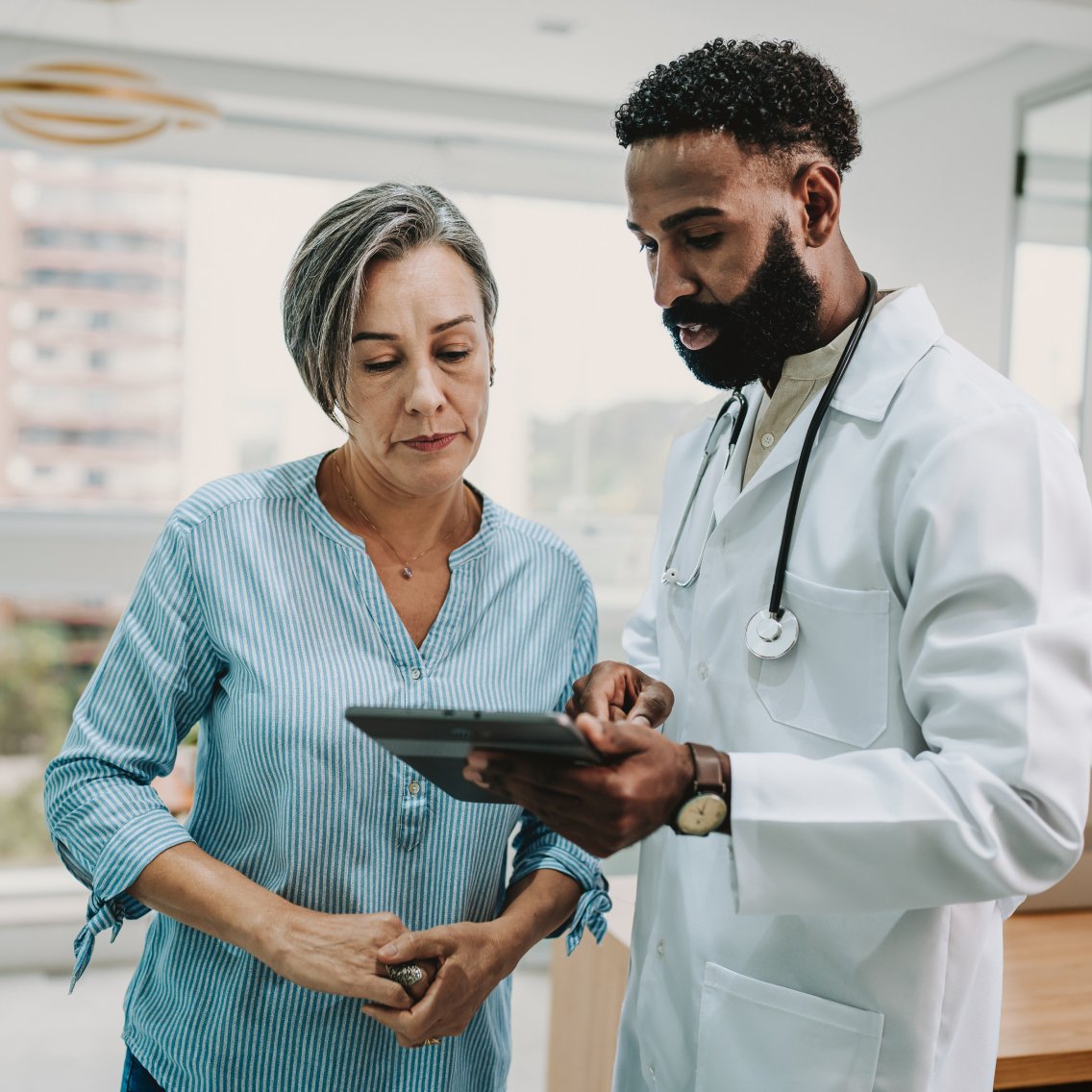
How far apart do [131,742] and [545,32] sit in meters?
3.11

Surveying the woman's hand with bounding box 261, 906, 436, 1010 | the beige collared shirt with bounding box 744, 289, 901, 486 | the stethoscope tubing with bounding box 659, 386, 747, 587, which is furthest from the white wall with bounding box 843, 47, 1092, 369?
the woman's hand with bounding box 261, 906, 436, 1010

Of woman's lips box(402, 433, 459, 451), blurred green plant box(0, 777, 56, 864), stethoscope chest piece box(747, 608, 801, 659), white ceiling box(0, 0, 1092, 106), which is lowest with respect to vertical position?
blurred green plant box(0, 777, 56, 864)

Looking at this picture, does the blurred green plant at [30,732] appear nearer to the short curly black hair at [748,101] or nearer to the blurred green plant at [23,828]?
the blurred green plant at [23,828]

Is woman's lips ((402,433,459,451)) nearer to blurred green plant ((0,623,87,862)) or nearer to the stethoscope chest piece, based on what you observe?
the stethoscope chest piece

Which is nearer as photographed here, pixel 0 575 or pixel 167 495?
pixel 0 575

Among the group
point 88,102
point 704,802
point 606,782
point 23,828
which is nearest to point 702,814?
point 704,802

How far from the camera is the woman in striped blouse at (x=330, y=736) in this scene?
1.24 meters

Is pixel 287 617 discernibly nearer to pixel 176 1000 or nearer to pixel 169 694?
pixel 169 694

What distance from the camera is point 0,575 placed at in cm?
430

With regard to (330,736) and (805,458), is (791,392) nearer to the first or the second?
(805,458)

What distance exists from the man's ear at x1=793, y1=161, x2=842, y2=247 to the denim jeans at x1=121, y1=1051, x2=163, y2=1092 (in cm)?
116

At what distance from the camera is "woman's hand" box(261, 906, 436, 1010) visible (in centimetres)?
119

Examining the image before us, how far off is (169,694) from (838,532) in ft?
2.37

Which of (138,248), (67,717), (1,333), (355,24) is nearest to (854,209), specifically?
(355,24)
